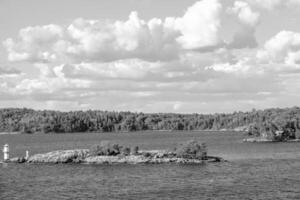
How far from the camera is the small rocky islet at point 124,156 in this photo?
347 feet

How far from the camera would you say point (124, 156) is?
108 metres

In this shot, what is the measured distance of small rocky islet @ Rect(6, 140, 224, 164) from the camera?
4163 inches

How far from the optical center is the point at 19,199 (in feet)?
217

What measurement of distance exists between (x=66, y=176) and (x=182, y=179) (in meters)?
18.0

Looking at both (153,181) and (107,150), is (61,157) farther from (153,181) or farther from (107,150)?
(153,181)

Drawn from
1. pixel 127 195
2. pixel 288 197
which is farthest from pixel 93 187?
pixel 288 197

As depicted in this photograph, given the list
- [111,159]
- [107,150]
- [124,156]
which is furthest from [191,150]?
[107,150]

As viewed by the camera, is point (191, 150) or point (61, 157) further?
point (191, 150)

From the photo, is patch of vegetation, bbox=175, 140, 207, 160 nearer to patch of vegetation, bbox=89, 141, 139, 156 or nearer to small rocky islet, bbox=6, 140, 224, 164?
small rocky islet, bbox=6, 140, 224, 164

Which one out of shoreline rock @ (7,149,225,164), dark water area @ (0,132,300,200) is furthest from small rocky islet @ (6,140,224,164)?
dark water area @ (0,132,300,200)

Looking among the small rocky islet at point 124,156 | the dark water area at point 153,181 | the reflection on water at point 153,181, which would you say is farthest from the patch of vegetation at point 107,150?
the reflection on water at point 153,181

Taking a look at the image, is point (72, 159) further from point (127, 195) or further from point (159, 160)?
point (127, 195)

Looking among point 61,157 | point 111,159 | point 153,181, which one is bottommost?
point 153,181

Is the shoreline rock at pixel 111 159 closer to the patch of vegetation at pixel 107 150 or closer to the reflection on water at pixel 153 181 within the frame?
the patch of vegetation at pixel 107 150
